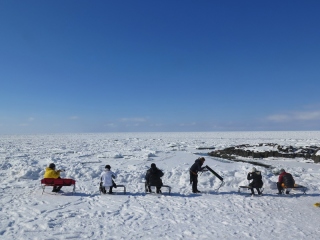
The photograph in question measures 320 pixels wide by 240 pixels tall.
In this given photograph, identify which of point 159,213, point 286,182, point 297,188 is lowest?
point 159,213

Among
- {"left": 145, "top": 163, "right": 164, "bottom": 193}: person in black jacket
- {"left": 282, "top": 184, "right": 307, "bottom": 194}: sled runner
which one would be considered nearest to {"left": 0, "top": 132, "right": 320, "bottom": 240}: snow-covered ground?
{"left": 282, "top": 184, "right": 307, "bottom": 194}: sled runner

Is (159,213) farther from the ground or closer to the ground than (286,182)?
closer to the ground

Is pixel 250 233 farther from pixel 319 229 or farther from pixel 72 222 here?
pixel 72 222

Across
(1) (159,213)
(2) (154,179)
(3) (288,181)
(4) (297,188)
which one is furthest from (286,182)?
(1) (159,213)

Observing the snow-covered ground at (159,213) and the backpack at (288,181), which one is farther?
the backpack at (288,181)

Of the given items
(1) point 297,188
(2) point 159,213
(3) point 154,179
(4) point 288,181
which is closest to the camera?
(2) point 159,213

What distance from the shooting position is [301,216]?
22.5 feet

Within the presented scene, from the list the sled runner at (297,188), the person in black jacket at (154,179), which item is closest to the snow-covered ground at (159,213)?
the sled runner at (297,188)

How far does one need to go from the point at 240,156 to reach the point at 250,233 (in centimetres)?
2086

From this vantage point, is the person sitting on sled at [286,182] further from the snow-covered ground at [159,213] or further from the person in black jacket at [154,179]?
the person in black jacket at [154,179]

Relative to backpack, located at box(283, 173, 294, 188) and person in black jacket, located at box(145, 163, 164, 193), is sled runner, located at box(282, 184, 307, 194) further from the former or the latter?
person in black jacket, located at box(145, 163, 164, 193)

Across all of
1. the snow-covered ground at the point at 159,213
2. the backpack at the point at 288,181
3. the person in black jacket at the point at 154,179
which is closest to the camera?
the snow-covered ground at the point at 159,213

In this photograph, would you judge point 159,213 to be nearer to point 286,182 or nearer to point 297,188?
point 286,182

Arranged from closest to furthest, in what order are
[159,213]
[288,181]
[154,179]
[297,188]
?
[159,213]
[288,181]
[154,179]
[297,188]
